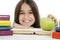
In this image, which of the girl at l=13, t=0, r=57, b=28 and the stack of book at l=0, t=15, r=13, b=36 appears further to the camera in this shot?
the girl at l=13, t=0, r=57, b=28

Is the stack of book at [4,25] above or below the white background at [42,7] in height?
below

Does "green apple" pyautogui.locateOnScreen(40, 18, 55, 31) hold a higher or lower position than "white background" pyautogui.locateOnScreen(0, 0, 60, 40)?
lower

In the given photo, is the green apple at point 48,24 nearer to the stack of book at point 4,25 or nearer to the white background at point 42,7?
the stack of book at point 4,25

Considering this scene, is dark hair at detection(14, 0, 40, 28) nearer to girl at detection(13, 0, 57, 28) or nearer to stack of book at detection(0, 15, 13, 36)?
girl at detection(13, 0, 57, 28)

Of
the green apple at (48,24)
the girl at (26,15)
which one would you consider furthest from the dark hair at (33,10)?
the green apple at (48,24)

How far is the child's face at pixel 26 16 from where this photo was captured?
79 cm

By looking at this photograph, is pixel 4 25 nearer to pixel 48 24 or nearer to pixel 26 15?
pixel 48 24

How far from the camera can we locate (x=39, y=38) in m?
0.51

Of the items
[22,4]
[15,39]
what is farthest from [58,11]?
[15,39]

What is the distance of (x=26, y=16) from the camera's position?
79 cm

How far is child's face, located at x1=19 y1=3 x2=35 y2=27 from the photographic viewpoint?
2.60 feet

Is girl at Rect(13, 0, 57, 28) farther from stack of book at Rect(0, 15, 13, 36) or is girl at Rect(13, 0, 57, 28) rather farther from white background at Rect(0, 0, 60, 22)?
stack of book at Rect(0, 15, 13, 36)

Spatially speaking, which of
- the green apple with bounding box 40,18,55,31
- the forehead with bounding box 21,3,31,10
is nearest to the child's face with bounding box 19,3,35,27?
the forehead with bounding box 21,3,31,10

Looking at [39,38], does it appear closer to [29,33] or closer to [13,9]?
[29,33]
